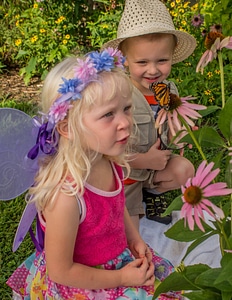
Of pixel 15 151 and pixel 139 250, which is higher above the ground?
pixel 15 151

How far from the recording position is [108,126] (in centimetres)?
144

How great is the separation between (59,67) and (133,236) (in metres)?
0.59

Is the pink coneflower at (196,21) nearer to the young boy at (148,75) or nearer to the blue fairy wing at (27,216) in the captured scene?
the young boy at (148,75)

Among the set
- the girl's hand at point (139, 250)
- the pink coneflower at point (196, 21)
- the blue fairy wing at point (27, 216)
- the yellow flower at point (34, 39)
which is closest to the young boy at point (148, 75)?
the girl's hand at point (139, 250)

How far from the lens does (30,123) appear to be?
1602 millimetres

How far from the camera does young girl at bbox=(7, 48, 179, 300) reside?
1.42 meters

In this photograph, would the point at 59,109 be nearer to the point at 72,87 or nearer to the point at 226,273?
the point at 72,87

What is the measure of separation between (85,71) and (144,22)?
800 millimetres

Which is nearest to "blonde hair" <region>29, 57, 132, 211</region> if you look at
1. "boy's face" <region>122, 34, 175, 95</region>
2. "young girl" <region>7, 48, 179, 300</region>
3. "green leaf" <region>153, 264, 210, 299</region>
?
"young girl" <region>7, 48, 179, 300</region>

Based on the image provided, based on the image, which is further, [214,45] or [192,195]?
[214,45]

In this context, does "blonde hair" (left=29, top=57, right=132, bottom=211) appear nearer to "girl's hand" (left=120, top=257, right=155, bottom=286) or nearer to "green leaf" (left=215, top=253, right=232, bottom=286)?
"girl's hand" (left=120, top=257, right=155, bottom=286)

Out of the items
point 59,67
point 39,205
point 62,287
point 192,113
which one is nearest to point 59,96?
point 59,67

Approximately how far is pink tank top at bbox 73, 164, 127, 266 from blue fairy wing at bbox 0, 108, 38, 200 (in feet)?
0.64

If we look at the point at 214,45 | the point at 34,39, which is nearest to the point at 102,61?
the point at 214,45
